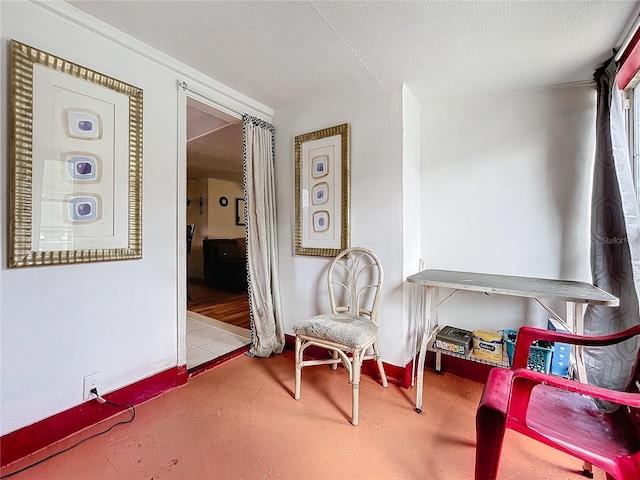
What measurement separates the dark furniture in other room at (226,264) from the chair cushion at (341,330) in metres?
3.08

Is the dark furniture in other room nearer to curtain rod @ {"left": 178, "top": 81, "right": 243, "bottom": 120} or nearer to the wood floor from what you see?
the wood floor

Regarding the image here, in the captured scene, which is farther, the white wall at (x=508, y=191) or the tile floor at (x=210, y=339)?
the tile floor at (x=210, y=339)

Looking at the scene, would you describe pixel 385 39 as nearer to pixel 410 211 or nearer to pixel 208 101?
pixel 410 211

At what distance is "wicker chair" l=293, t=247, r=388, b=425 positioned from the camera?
163 cm

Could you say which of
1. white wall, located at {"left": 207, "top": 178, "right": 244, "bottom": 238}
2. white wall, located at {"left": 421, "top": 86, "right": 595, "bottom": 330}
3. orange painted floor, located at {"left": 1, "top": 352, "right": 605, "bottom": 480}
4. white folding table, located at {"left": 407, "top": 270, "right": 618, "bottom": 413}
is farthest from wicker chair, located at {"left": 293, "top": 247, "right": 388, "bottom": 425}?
white wall, located at {"left": 207, "top": 178, "right": 244, "bottom": 238}

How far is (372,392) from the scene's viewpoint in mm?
1894

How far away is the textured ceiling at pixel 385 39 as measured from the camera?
1.31 meters

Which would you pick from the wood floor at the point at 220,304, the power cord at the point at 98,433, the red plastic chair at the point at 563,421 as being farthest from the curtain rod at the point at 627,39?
the wood floor at the point at 220,304

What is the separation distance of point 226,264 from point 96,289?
342 centimetres

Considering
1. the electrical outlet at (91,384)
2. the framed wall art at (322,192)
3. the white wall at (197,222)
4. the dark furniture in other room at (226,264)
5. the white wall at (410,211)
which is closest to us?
the electrical outlet at (91,384)

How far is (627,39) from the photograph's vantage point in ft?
4.61

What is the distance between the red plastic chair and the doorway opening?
1927mm

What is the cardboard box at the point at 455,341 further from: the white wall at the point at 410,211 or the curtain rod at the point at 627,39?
the curtain rod at the point at 627,39

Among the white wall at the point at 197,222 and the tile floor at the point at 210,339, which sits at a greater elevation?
the white wall at the point at 197,222
